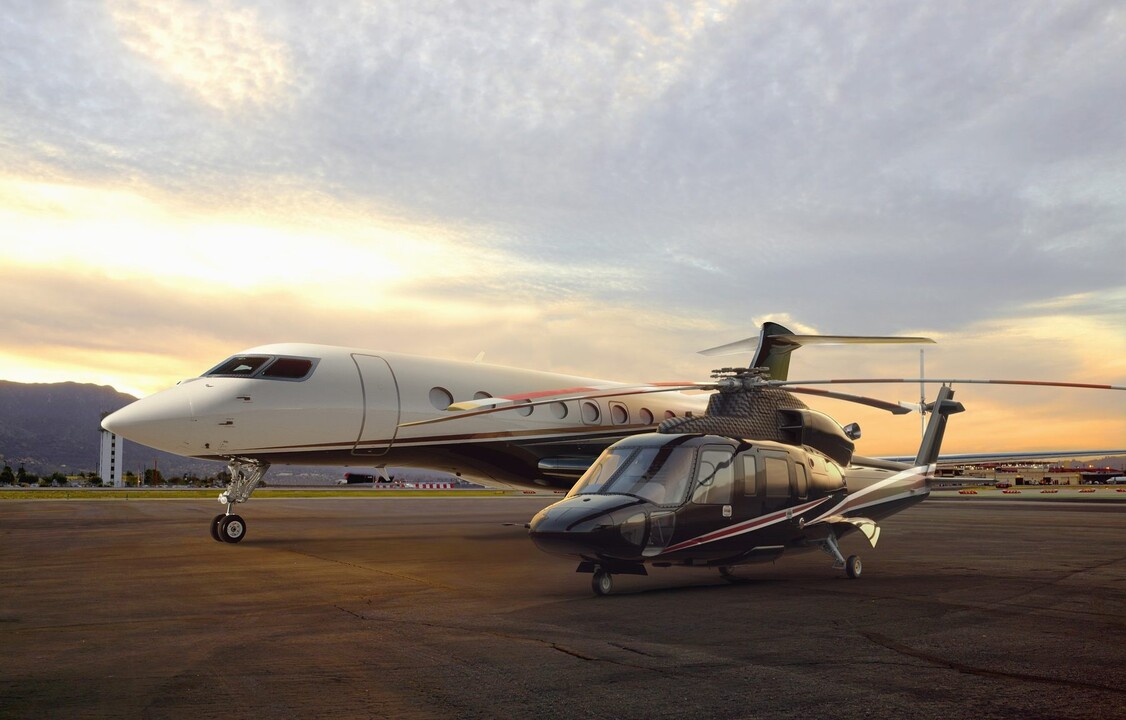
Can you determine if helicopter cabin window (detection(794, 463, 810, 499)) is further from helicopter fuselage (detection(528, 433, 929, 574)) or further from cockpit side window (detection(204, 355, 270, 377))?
cockpit side window (detection(204, 355, 270, 377))

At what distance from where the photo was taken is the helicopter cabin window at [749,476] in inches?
516

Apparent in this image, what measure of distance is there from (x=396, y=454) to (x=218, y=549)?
441cm

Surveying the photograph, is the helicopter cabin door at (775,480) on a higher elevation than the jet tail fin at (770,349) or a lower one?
lower

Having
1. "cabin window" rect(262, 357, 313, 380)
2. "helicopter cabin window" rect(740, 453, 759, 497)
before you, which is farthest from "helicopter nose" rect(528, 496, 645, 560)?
"cabin window" rect(262, 357, 313, 380)

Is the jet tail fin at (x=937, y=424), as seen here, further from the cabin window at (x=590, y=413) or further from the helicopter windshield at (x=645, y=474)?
the cabin window at (x=590, y=413)

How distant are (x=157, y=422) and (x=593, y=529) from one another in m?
10.3

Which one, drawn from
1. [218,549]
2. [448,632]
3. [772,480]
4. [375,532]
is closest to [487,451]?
[375,532]

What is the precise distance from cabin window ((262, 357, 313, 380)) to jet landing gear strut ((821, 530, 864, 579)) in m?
11.1

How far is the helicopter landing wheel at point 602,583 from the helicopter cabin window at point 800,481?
143 inches

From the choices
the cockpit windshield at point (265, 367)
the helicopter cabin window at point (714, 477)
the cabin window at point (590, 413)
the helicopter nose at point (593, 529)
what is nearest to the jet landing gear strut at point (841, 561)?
the helicopter cabin window at point (714, 477)

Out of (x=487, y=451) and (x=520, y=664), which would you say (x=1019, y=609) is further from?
(x=487, y=451)

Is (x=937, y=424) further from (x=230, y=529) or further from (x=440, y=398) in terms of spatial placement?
(x=230, y=529)

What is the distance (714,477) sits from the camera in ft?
41.7

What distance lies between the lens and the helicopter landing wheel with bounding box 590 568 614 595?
1179 cm
